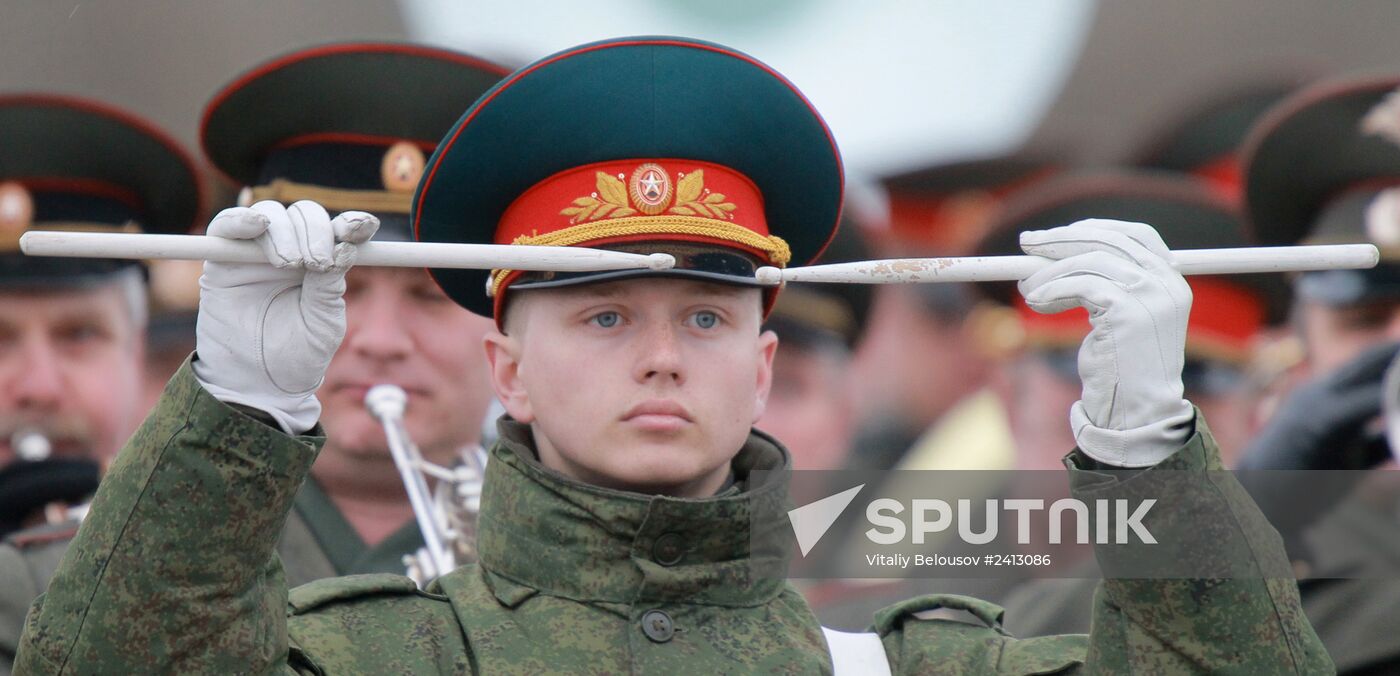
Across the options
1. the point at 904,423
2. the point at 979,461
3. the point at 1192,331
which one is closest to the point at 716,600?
the point at 1192,331

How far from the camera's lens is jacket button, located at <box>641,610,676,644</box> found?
15.5ft

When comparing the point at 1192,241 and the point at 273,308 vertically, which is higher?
the point at 1192,241

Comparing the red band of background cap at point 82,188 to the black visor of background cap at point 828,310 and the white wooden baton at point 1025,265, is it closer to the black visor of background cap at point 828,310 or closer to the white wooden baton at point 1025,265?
the black visor of background cap at point 828,310

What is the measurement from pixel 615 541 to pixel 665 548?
0.10m

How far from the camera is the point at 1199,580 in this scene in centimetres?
445

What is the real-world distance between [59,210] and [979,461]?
649 centimetres

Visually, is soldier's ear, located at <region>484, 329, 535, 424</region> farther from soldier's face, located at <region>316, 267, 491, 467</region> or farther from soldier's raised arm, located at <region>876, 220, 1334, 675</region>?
soldier's face, located at <region>316, 267, 491, 467</region>

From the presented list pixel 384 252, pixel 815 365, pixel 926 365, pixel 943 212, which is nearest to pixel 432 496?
pixel 384 252

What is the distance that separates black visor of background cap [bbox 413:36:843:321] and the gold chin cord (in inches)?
56.6

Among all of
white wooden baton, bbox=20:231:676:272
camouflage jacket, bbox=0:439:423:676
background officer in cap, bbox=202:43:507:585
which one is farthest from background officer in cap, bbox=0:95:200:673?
white wooden baton, bbox=20:231:676:272

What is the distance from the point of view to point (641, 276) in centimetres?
484

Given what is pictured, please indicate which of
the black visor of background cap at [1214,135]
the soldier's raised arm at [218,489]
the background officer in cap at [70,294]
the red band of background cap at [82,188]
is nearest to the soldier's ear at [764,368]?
the soldier's raised arm at [218,489]

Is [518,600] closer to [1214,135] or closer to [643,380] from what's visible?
[643,380]

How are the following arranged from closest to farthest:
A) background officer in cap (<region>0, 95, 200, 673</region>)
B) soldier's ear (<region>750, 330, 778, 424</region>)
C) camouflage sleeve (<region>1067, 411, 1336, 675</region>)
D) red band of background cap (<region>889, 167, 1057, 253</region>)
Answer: camouflage sleeve (<region>1067, 411, 1336, 675</region>), soldier's ear (<region>750, 330, 778, 424</region>), background officer in cap (<region>0, 95, 200, 673</region>), red band of background cap (<region>889, 167, 1057, 253</region>)
